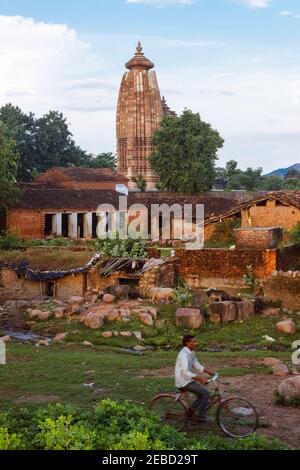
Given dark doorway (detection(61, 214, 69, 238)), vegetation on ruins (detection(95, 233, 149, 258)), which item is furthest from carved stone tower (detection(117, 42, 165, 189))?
vegetation on ruins (detection(95, 233, 149, 258))

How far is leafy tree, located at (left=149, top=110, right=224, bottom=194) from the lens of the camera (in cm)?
4922

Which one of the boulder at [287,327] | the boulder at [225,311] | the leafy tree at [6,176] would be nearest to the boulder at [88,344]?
the boulder at [225,311]

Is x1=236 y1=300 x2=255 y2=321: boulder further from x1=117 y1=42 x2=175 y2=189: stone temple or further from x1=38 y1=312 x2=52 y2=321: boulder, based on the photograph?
x1=117 y1=42 x2=175 y2=189: stone temple

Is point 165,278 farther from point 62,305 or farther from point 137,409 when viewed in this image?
point 137,409

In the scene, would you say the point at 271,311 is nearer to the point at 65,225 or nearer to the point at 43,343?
the point at 43,343

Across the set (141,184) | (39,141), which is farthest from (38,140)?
(141,184)

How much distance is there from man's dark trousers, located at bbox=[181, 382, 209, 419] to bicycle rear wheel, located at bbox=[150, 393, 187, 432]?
0.19 m

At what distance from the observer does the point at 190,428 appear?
956 cm

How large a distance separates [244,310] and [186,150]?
3112cm

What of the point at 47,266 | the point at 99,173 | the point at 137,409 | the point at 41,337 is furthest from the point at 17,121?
the point at 137,409

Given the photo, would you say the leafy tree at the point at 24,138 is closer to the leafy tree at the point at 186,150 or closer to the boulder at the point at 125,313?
the leafy tree at the point at 186,150

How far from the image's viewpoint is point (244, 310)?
64.3 ft

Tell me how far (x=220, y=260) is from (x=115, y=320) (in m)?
5.49

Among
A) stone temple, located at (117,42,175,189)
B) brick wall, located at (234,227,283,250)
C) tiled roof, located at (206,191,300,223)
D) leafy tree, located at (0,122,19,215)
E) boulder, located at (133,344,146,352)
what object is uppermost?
stone temple, located at (117,42,175,189)
